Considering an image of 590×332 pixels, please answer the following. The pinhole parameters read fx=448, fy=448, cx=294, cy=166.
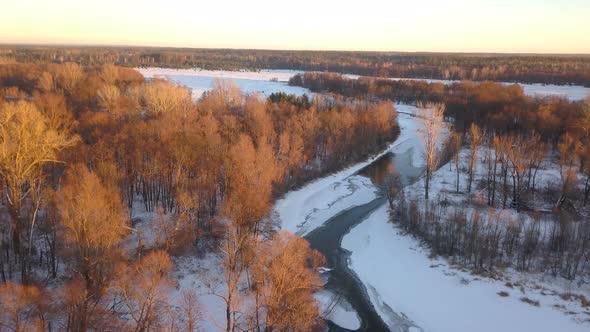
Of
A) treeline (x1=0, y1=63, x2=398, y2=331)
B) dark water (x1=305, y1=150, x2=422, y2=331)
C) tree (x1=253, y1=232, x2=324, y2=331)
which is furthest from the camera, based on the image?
dark water (x1=305, y1=150, x2=422, y2=331)

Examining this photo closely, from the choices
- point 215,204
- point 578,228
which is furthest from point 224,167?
point 578,228

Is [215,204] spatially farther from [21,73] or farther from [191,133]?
[21,73]

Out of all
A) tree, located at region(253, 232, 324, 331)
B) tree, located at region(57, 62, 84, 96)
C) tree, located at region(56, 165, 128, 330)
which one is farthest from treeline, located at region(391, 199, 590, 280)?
tree, located at region(57, 62, 84, 96)

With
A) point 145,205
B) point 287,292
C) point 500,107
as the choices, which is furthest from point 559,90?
point 287,292

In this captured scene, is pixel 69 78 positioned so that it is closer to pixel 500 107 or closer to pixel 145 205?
pixel 145 205

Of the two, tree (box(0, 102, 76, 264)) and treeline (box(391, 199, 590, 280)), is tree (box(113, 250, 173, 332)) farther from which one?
treeline (box(391, 199, 590, 280))

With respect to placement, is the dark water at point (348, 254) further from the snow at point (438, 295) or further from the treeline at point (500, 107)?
the treeline at point (500, 107)

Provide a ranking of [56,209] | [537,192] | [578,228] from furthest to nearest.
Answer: [537,192], [578,228], [56,209]
